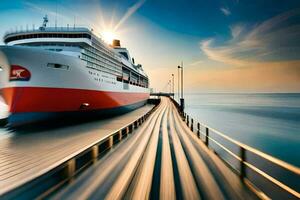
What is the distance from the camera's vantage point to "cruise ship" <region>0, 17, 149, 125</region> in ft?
42.2

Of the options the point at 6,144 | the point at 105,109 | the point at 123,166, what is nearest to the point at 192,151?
the point at 123,166

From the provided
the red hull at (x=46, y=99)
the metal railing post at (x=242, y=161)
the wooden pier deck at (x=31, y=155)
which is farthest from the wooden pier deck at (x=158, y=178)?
the red hull at (x=46, y=99)

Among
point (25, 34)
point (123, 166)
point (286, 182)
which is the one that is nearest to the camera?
point (123, 166)

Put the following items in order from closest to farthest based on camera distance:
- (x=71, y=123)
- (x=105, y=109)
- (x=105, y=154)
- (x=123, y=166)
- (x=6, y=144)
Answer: (x=123, y=166), (x=105, y=154), (x=6, y=144), (x=71, y=123), (x=105, y=109)

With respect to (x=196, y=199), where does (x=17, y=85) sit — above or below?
above

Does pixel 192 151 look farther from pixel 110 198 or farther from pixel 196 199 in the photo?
pixel 110 198

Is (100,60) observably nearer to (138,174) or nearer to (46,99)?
(46,99)

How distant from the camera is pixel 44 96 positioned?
13297 millimetres

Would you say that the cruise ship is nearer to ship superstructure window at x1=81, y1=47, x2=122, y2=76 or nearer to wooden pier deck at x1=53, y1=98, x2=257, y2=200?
ship superstructure window at x1=81, y1=47, x2=122, y2=76

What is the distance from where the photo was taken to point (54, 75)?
13672 mm

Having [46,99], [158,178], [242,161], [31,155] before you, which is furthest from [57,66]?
[242,161]

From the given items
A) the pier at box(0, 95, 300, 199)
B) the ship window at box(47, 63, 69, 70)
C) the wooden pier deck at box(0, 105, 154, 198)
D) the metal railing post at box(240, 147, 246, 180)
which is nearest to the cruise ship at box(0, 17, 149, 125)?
the ship window at box(47, 63, 69, 70)

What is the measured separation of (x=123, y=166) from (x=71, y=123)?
13421 millimetres

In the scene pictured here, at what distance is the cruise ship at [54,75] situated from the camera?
12867 mm
